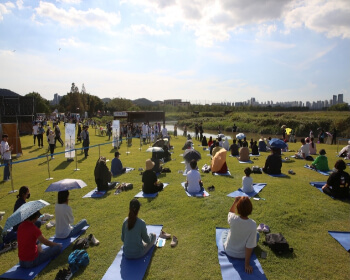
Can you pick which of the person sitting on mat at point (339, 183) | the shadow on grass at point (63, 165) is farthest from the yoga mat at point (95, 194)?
the person sitting on mat at point (339, 183)

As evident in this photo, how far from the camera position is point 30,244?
4691 millimetres

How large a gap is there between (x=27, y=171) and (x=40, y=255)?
11.1 metres

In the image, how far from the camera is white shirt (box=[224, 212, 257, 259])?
14.5 feet

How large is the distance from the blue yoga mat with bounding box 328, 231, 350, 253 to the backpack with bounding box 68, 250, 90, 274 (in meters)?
5.69

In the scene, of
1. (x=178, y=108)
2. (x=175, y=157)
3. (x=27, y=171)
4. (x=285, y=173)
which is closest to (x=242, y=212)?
(x=285, y=173)

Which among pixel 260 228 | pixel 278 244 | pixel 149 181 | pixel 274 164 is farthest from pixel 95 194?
pixel 274 164

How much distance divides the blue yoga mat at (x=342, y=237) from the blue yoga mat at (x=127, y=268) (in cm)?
441

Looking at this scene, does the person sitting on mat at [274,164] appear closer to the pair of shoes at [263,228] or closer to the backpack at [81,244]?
the pair of shoes at [263,228]

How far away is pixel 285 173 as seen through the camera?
37.5 feet

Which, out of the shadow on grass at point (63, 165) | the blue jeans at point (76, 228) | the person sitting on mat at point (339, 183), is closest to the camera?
the blue jeans at point (76, 228)

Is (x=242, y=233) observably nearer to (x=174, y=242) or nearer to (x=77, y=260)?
(x=174, y=242)

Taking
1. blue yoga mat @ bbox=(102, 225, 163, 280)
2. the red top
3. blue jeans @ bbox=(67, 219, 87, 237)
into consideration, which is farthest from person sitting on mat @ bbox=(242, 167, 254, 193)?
the red top

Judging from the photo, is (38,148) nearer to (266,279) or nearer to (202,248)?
(202,248)

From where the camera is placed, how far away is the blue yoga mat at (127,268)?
4.48m
